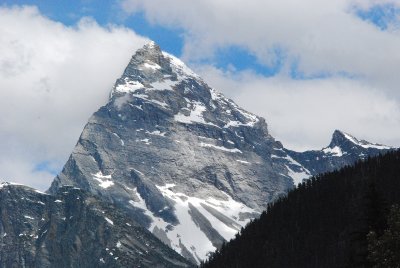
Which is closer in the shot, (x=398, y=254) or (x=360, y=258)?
(x=398, y=254)

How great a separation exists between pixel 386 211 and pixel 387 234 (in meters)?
5.10

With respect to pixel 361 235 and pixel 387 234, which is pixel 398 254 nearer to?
pixel 387 234

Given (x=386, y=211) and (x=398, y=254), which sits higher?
(x=386, y=211)

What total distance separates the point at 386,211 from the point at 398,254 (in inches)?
219

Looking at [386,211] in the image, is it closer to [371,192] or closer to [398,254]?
[371,192]

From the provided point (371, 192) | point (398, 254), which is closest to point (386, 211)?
point (371, 192)

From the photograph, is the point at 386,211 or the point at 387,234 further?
the point at 386,211

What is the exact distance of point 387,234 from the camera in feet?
181

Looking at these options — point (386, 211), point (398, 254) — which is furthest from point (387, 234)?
point (386, 211)

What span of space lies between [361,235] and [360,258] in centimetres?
153

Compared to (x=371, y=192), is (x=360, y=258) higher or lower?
lower

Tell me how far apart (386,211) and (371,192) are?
6.35 feet

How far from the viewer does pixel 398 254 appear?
2160 inches

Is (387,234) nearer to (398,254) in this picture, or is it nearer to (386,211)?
(398,254)
